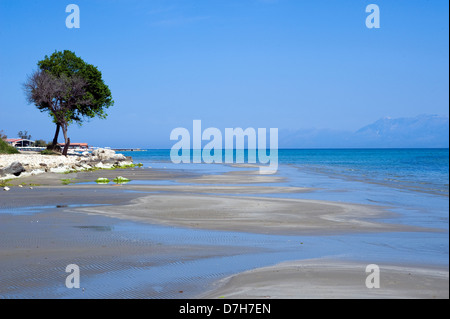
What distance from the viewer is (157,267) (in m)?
7.96

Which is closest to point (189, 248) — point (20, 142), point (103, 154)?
point (103, 154)

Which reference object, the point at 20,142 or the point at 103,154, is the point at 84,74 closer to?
the point at 103,154

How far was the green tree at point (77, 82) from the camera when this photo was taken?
6172 cm

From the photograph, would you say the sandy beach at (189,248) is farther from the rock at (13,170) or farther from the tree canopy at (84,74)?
the tree canopy at (84,74)

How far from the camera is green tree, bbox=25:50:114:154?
202ft

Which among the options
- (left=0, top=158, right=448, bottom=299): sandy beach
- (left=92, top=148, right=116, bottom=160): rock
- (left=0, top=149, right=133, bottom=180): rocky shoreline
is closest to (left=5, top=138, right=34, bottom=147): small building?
(left=92, top=148, right=116, bottom=160): rock

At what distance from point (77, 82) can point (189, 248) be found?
182 ft

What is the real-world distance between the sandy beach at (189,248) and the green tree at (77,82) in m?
46.8

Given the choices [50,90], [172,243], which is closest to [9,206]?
[172,243]

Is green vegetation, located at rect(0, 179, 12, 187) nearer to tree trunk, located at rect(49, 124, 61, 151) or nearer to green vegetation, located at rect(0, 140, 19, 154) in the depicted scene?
green vegetation, located at rect(0, 140, 19, 154)

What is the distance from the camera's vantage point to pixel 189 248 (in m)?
9.47

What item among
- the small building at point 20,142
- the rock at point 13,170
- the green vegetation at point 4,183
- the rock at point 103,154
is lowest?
the green vegetation at point 4,183

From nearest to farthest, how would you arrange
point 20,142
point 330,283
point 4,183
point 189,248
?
1. point 330,283
2. point 189,248
3. point 4,183
4. point 20,142

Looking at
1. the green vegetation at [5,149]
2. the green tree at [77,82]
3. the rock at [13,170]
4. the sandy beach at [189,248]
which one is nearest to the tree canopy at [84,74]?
the green tree at [77,82]
